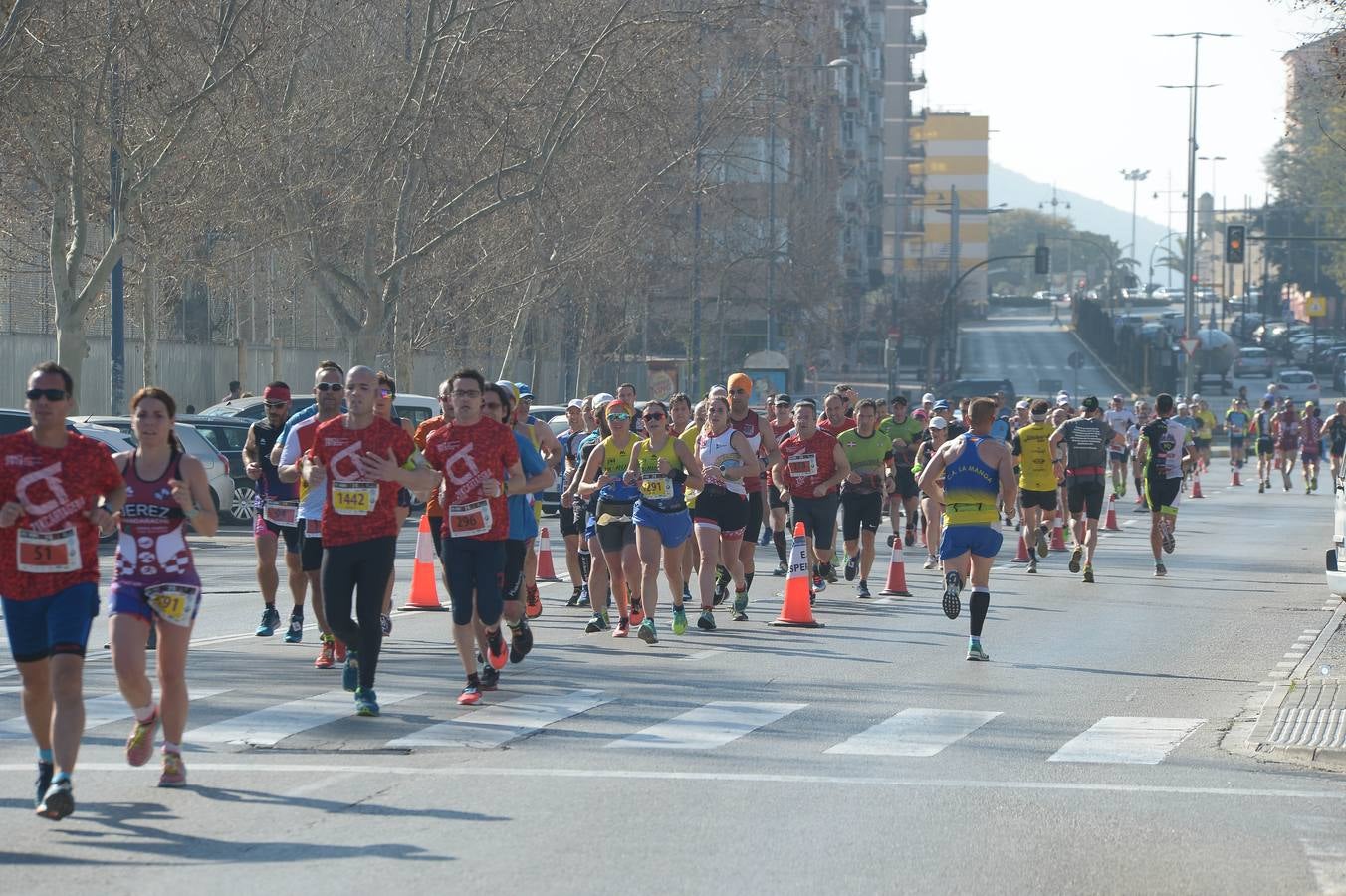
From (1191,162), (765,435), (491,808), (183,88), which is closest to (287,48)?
(183,88)

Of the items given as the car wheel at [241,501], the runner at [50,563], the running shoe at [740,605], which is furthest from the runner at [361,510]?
the car wheel at [241,501]

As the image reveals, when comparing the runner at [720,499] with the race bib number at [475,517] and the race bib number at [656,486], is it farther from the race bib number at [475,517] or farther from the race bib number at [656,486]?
the race bib number at [475,517]

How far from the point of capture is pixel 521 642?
12414 millimetres

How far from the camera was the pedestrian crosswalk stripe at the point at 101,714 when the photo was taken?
10125 millimetres

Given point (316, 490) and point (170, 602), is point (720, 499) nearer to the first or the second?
point (316, 490)

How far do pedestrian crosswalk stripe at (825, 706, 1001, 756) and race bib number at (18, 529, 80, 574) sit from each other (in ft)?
12.6

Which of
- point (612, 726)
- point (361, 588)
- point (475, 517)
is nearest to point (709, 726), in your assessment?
point (612, 726)

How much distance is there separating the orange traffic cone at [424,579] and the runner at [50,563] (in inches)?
346

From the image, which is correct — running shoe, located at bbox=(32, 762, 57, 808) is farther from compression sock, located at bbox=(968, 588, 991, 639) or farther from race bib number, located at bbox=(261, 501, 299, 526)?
compression sock, located at bbox=(968, 588, 991, 639)

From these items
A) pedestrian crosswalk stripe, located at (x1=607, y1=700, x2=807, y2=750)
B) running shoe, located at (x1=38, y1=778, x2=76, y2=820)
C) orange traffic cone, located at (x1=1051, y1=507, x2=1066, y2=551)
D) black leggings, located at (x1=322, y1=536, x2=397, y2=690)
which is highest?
black leggings, located at (x1=322, y1=536, x2=397, y2=690)

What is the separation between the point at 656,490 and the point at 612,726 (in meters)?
3.96

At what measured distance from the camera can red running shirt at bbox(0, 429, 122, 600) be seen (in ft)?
26.0

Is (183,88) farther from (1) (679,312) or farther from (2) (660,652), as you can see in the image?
(1) (679,312)

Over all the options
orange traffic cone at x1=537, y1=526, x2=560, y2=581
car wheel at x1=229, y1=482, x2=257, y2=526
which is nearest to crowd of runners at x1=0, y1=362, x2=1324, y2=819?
orange traffic cone at x1=537, y1=526, x2=560, y2=581
